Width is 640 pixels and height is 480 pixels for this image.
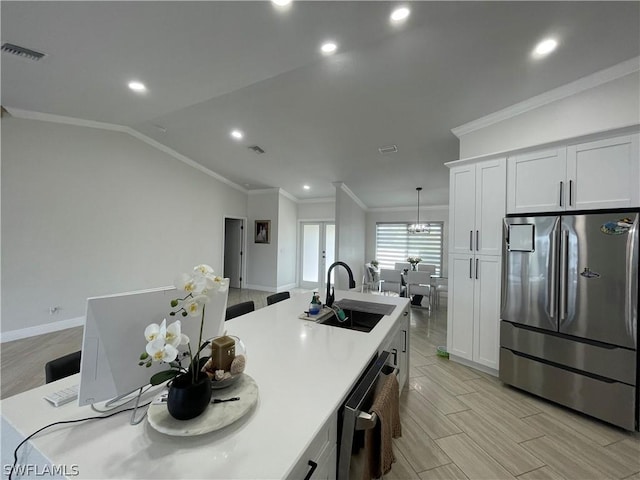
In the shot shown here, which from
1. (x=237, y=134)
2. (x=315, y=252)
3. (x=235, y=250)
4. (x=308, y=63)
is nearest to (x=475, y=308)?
(x=308, y=63)

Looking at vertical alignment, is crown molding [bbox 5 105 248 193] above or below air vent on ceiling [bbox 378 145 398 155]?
above

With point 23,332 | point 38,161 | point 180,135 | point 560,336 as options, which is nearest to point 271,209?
point 180,135

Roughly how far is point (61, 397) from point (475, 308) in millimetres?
3256

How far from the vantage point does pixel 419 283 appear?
16.6 feet

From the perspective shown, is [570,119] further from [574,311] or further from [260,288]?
[260,288]

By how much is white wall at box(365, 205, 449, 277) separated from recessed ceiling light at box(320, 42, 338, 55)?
562 cm

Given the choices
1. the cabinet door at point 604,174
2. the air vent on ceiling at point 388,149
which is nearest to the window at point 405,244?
the air vent on ceiling at point 388,149

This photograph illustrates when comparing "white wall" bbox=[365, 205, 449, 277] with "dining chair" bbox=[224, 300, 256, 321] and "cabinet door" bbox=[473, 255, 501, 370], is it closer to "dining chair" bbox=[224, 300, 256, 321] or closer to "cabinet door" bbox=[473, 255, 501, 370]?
"cabinet door" bbox=[473, 255, 501, 370]

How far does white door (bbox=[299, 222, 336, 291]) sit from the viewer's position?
735cm

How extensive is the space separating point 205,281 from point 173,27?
236 centimetres

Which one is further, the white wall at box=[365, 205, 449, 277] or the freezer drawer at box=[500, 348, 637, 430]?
the white wall at box=[365, 205, 449, 277]

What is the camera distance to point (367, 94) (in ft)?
9.48

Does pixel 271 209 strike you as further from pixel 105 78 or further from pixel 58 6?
pixel 58 6

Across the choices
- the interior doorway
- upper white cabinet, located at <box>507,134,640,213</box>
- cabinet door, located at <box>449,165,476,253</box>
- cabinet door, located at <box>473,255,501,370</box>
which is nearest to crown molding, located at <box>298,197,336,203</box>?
the interior doorway
